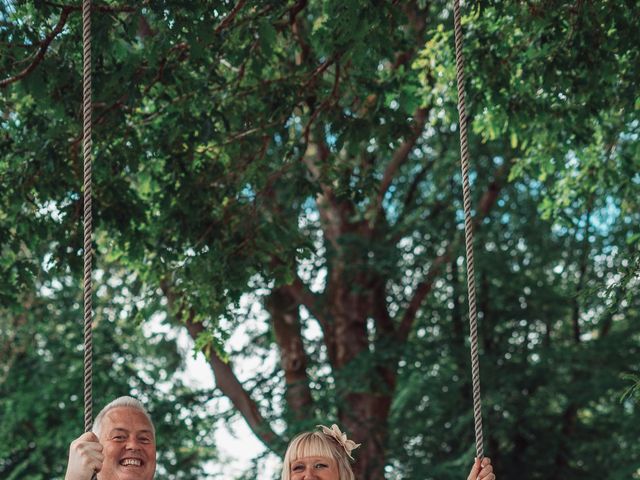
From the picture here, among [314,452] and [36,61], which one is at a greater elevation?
[36,61]

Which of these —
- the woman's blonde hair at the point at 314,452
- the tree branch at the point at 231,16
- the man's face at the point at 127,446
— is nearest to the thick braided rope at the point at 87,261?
the man's face at the point at 127,446

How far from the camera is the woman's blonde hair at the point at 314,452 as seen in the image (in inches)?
161

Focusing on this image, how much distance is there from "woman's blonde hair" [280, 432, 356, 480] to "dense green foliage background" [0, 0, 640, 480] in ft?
3.98

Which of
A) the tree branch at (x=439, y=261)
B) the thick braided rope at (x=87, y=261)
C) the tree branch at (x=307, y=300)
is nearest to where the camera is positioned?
the thick braided rope at (x=87, y=261)

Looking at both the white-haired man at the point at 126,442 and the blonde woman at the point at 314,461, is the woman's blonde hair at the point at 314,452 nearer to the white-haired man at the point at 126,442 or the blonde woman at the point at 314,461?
the blonde woman at the point at 314,461

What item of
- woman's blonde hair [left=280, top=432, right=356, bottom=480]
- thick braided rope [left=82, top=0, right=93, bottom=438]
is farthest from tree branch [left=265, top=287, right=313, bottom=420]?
thick braided rope [left=82, top=0, right=93, bottom=438]

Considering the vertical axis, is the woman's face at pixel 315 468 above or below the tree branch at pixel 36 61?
below

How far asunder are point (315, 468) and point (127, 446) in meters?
0.68

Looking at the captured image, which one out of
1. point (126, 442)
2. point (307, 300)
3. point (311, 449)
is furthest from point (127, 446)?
point (307, 300)

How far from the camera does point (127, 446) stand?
4.19 metres

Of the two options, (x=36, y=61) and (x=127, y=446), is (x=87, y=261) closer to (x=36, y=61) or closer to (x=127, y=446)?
(x=127, y=446)

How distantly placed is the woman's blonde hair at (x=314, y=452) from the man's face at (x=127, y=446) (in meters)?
0.50

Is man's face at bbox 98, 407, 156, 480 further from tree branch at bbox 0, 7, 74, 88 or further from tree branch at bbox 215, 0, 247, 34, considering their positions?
tree branch at bbox 215, 0, 247, 34

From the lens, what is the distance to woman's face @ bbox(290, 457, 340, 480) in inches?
160
